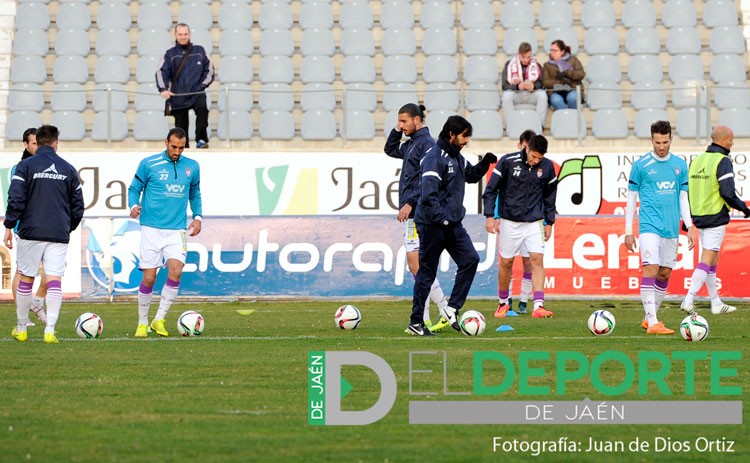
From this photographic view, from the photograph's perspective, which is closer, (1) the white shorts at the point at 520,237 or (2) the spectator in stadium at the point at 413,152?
(2) the spectator in stadium at the point at 413,152

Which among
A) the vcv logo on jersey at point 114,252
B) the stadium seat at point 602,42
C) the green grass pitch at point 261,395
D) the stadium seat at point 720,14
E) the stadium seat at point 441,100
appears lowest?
the green grass pitch at point 261,395

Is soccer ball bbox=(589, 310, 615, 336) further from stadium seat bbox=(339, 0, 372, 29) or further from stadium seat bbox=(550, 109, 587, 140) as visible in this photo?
stadium seat bbox=(339, 0, 372, 29)

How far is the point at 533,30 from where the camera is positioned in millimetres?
24812

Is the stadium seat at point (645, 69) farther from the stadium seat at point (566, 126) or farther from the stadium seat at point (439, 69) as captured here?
the stadium seat at point (439, 69)

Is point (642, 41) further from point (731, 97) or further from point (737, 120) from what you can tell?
point (737, 120)

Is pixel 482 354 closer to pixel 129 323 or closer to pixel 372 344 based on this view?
pixel 372 344

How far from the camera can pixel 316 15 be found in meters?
25.1

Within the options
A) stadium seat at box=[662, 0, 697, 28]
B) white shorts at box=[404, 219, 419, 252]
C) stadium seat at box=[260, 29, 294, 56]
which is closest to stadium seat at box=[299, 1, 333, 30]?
stadium seat at box=[260, 29, 294, 56]

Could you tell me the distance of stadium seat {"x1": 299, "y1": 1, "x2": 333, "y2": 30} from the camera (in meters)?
24.9

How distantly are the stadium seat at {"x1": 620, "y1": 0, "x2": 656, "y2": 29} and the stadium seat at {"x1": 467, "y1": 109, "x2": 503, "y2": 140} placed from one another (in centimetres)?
420

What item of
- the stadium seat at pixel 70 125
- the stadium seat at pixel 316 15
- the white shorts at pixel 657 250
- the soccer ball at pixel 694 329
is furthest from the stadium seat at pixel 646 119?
the soccer ball at pixel 694 329

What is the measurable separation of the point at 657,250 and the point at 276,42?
12490 millimetres

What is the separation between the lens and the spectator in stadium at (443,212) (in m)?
12.7

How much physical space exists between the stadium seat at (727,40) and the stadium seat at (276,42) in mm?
8068
